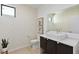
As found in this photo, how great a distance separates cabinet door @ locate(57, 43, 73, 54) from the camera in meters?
1.44

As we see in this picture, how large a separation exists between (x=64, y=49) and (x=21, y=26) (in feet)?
2.96

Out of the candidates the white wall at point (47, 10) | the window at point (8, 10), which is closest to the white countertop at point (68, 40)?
the white wall at point (47, 10)

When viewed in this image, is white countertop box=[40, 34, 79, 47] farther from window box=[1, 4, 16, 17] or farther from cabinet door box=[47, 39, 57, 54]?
window box=[1, 4, 16, 17]

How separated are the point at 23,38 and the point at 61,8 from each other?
3.00 ft

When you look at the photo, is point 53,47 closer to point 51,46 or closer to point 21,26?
point 51,46

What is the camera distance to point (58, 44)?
5.23 feet

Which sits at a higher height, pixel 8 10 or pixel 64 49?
pixel 8 10

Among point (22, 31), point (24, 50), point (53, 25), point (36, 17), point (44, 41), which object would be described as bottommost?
point (24, 50)

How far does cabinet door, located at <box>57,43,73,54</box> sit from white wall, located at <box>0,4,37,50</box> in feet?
1.72

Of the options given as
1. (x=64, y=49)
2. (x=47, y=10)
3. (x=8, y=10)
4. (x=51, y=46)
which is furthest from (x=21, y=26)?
(x=64, y=49)

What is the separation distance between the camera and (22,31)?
1713 millimetres

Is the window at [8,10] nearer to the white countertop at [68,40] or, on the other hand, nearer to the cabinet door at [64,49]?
the white countertop at [68,40]
